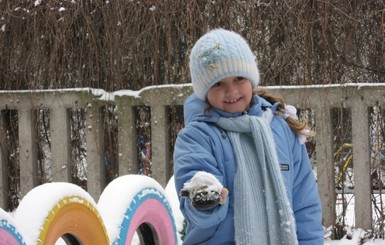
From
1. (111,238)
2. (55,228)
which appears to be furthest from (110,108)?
(55,228)

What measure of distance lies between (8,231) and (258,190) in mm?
907

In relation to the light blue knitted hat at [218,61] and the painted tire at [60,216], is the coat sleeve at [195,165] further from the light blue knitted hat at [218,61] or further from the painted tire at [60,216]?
the painted tire at [60,216]

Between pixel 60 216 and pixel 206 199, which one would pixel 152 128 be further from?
pixel 206 199

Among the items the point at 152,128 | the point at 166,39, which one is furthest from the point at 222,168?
the point at 166,39

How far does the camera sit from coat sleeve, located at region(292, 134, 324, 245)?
263 centimetres

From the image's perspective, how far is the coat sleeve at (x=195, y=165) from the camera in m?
2.34

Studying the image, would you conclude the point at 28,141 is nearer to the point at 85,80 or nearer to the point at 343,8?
the point at 85,80

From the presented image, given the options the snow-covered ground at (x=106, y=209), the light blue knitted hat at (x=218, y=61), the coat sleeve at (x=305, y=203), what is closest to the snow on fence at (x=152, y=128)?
the snow-covered ground at (x=106, y=209)

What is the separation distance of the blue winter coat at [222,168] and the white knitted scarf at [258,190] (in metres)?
0.03

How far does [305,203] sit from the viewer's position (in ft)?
8.72

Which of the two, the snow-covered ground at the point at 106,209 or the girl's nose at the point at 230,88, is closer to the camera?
the girl's nose at the point at 230,88

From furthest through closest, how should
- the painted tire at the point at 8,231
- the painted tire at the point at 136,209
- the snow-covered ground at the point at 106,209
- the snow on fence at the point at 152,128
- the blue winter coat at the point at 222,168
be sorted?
the snow on fence at the point at 152,128
the painted tire at the point at 136,209
the snow-covered ground at the point at 106,209
the painted tire at the point at 8,231
the blue winter coat at the point at 222,168

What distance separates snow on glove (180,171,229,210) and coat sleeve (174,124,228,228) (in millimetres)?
66

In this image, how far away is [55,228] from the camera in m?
3.21
